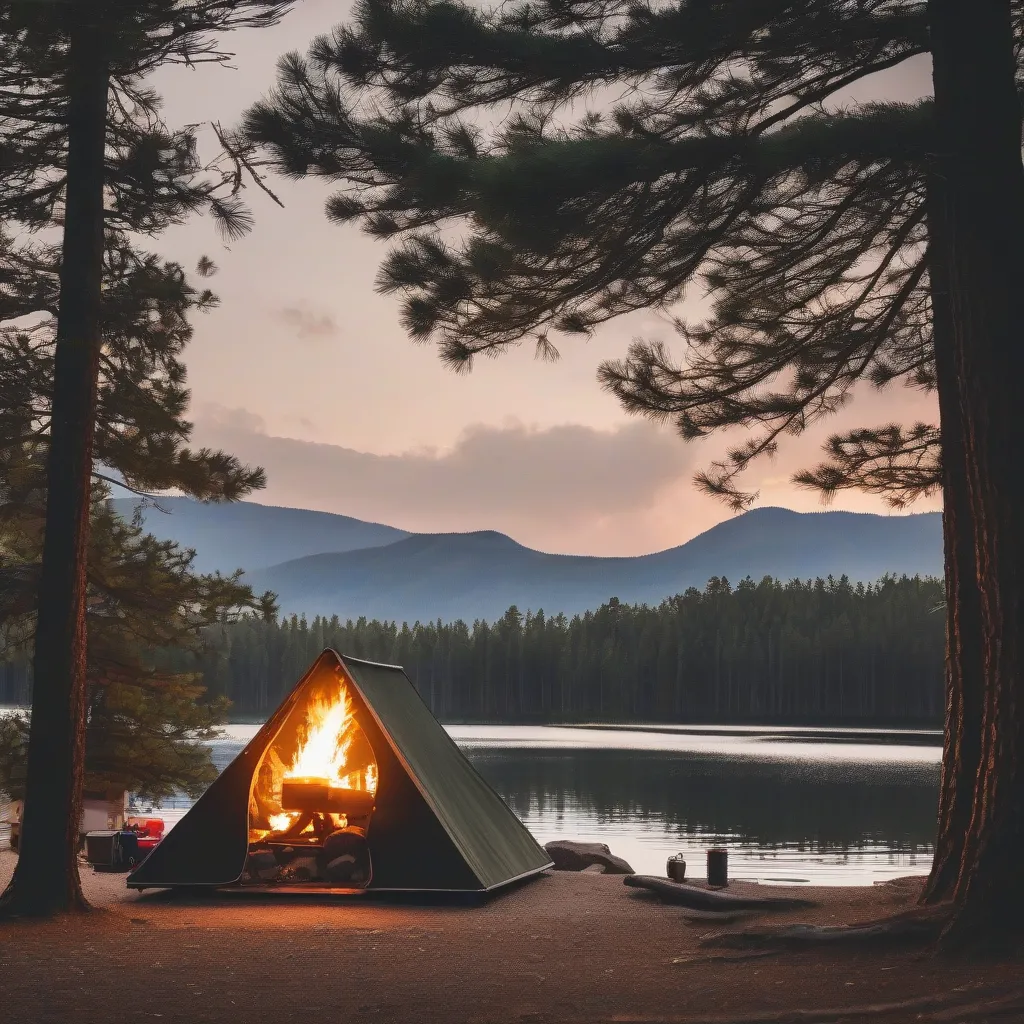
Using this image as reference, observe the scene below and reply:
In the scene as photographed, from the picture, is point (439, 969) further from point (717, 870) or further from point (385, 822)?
point (717, 870)

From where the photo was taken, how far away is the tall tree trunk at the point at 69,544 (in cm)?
941

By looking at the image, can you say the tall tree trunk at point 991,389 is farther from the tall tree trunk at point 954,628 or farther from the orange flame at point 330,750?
the orange flame at point 330,750

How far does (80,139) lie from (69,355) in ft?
5.57

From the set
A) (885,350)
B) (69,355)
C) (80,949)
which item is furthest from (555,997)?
(885,350)

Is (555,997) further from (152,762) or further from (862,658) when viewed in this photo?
(862,658)

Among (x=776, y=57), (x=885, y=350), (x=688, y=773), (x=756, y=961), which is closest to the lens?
(x=756, y=961)

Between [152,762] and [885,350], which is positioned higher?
[885,350]

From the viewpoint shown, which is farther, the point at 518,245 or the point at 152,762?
the point at 152,762

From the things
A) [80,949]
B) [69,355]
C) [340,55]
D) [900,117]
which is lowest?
[80,949]

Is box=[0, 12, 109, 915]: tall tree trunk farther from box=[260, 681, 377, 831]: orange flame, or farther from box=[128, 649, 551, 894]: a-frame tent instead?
box=[260, 681, 377, 831]: orange flame

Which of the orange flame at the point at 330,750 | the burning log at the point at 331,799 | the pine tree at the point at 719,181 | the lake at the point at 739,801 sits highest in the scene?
the pine tree at the point at 719,181

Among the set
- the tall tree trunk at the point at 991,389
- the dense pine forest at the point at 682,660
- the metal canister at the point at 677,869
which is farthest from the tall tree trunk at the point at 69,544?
the dense pine forest at the point at 682,660

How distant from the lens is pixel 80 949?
26.3 ft

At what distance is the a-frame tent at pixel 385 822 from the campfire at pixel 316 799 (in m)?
0.26
